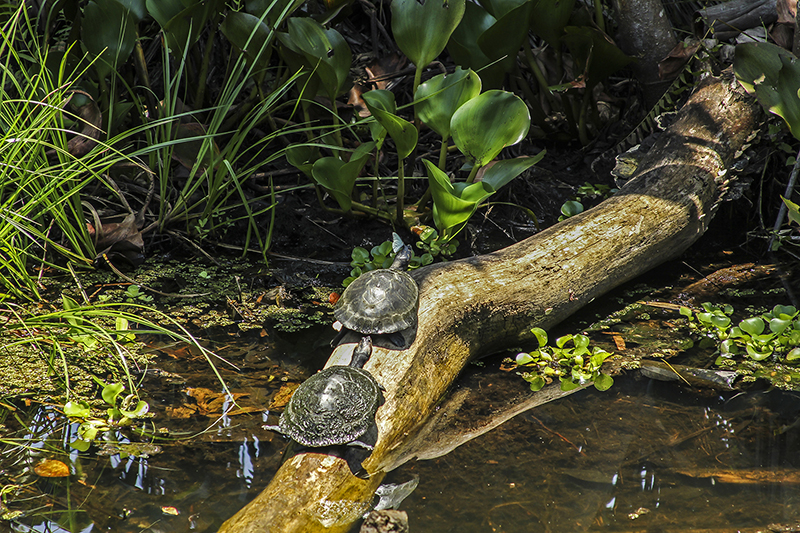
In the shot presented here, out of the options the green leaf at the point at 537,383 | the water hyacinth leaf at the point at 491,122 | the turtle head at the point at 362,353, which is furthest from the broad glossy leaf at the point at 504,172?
the turtle head at the point at 362,353

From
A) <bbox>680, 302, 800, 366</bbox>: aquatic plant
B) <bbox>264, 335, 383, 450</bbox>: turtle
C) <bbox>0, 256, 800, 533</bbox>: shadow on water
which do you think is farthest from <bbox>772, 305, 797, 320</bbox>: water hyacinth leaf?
<bbox>264, 335, 383, 450</bbox>: turtle

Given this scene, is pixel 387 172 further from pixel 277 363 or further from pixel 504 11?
pixel 277 363

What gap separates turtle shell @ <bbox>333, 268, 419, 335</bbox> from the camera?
232 centimetres

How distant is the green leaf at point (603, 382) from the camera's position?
8.14ft

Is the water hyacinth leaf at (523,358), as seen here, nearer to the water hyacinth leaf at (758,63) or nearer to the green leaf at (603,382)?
the green leaf at (603,382)

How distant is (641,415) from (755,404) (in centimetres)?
47

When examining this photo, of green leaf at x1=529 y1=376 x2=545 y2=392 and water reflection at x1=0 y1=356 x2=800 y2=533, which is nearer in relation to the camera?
water reflection at x1=0 y1=356 x2=800 y2=533

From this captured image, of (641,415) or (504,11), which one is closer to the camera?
(641,415)

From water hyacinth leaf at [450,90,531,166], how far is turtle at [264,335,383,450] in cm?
133

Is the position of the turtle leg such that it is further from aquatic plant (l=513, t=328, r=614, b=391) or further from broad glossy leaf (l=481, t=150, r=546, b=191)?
broad glossy leaf (l=481, t=150, r=546, b=191)

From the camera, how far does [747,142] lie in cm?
343

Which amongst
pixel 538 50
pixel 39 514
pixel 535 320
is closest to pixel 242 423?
pixel 39 514

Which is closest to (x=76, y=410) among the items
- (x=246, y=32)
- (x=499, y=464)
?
(x=499, y=464)

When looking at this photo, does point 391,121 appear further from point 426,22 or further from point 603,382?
point 603,382
